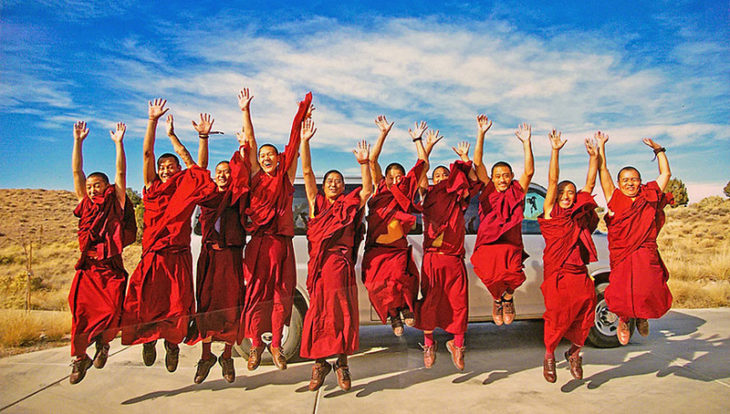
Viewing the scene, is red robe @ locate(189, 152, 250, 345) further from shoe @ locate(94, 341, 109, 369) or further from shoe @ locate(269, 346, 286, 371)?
shoe @ locate(94, 341, 109, 369)

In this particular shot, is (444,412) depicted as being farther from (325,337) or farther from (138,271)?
(138,271)

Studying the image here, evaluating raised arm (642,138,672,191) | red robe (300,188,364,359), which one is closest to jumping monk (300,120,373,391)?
red robe (300,188,364,359)

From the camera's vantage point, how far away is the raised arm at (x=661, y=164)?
5095 millimetres

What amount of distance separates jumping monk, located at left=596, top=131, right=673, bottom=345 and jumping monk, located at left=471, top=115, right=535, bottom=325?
841 millimetres

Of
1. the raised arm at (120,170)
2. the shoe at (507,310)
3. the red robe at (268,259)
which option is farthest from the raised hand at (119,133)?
the shoe at (507,310)

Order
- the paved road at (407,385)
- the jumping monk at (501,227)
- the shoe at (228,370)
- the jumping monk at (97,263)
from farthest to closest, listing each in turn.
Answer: the jumping monk at (501,227), the shoe at (228,370), the jumping monk at (97,263), the paved road at (407,385)

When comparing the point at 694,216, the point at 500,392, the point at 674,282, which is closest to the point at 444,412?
the point at 500,392

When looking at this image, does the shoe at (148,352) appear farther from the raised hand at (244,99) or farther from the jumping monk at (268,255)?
the raised hand at (244,99)

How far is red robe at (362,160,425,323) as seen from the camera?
4906 mm

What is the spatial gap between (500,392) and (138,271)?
3.28 m

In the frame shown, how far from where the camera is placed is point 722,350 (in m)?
6.15

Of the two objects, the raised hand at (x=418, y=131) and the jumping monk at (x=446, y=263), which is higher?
the raised hand at (x=418, y=131)

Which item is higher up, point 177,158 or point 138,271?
→ point 177,158

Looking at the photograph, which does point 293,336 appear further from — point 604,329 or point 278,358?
point 604,329
